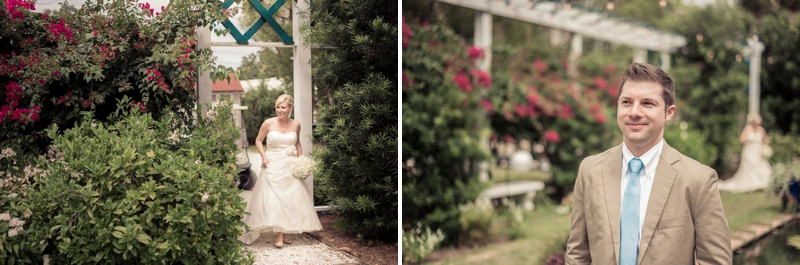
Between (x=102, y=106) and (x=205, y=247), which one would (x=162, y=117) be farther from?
(x=205, y=247)

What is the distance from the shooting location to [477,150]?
16.1ft

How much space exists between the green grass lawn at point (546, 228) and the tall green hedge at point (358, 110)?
75 centimetres

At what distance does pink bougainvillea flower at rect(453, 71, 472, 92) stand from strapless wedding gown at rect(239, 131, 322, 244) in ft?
4.69

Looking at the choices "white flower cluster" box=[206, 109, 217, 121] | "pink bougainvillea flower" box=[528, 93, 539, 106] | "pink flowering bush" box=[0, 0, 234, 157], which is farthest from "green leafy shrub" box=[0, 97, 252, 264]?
"pink bougainvillea flower" box=[528, 93, 539, 106]

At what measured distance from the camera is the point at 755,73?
20.0 feet

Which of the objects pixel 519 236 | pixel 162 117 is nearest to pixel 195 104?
pixel 162 117

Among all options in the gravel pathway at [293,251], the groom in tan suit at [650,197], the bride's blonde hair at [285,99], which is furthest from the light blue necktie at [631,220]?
the bride's blonde hair at [285,99]

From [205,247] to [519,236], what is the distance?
268cm

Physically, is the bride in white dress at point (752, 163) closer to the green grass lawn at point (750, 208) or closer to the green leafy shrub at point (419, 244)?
the green grass lawn at point (750, 208)

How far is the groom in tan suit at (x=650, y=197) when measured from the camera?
203cm

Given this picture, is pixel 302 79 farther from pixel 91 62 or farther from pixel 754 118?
pixel 754 118

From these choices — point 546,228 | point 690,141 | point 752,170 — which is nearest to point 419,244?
point 546,228

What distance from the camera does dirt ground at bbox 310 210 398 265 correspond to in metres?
4.66

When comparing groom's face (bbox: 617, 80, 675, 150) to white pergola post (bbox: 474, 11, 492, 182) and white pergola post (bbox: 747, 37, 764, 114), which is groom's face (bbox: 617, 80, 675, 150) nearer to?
white pergola post (bbox: 474, 11, 492, 182)
